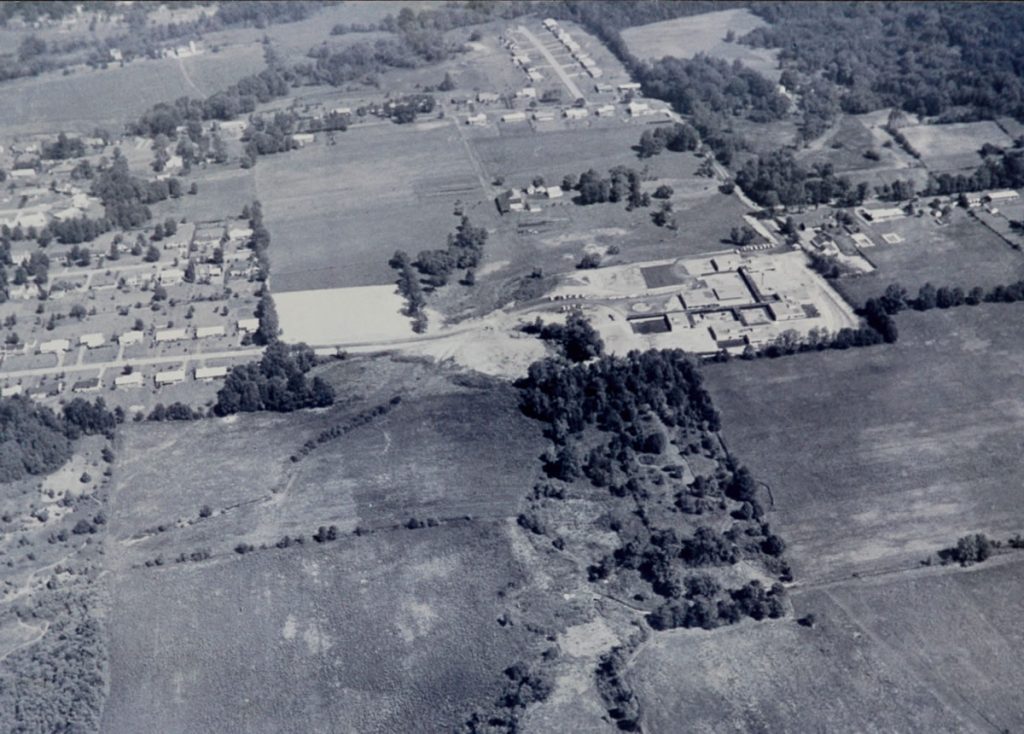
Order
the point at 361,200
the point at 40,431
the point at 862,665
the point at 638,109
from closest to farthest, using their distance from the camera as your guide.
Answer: the point at 862,665 < the point at 40,431 < the point at 361,200 < the point at 638,109

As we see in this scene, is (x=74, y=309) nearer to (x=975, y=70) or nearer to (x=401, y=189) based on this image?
(x=401, y=189)

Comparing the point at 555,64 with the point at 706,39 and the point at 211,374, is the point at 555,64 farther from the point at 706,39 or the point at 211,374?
the point at 211,374

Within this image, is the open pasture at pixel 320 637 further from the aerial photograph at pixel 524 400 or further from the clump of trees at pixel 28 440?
the clump of trees at pixel 28 440

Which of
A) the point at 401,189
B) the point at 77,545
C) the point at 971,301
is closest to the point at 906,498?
the point at 971,301

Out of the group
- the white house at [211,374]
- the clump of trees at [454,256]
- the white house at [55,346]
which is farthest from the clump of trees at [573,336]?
the white house at [55,346]

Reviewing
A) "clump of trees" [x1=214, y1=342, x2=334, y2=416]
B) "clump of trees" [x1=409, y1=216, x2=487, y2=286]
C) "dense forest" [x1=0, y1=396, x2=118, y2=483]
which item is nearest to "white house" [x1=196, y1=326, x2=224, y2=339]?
"clump of trees" [x1=214, y1=342, x2=334, y2=416]

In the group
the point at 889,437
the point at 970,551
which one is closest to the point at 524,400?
the point at 889,437
